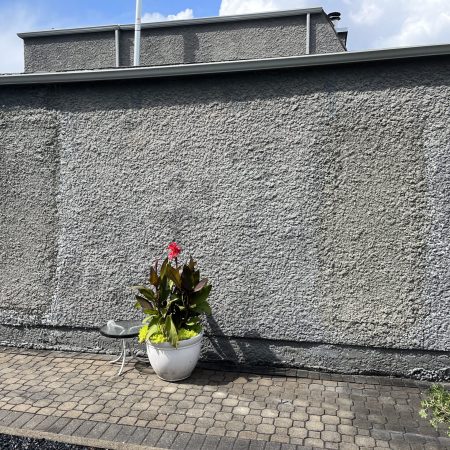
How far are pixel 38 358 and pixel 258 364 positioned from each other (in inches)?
95.7

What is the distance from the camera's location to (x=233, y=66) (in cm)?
433

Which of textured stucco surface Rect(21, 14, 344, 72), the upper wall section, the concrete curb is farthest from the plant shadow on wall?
textured stucco surface Rect(21, 14, 344, 72)

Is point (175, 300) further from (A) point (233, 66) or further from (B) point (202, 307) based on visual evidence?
(A) point (233, 66)

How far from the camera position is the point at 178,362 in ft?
13.8

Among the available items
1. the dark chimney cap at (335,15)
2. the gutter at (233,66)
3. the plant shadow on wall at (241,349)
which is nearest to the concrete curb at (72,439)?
the plant shadow on wall at (241,349)

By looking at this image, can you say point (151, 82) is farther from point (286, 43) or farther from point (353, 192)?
point (286, 43)

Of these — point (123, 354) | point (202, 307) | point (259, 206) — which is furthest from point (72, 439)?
point (259, 206)

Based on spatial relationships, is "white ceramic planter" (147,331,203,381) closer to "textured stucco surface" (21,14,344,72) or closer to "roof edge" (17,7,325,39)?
"textured stucco surface" (21,14,344,72)

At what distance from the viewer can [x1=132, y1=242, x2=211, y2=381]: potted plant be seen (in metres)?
4.19

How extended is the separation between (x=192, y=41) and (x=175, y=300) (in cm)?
862

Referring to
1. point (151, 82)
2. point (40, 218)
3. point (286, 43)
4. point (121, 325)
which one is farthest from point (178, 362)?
point (286, 43)

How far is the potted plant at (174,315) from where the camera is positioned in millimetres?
4191

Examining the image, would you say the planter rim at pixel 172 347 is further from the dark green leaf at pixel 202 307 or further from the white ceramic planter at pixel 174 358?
the dark green leaf at pixel 202 307

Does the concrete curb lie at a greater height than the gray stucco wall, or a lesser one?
lesser
